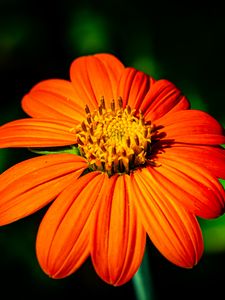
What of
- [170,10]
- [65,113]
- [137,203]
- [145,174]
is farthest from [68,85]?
[170,10]

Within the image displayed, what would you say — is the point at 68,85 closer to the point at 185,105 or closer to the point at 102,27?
the point at 185,105

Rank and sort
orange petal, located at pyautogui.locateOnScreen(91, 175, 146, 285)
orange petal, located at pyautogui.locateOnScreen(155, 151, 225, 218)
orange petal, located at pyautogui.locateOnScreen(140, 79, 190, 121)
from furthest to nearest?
orange petal, located at pyautogui.locateOnScreen(140, 79, 190, 121) → orange petal, located at pyautogui.locateOnScreen(155, 151, 225, 218) → orange petal, located at pyautogui.locateOnScreen(91, 175, 146, 285)

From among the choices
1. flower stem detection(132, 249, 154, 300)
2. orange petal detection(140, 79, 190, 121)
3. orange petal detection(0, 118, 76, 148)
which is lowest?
flower stem detection(132, 249, 154, 300)

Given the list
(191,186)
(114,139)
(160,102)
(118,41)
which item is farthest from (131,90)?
(118,41)

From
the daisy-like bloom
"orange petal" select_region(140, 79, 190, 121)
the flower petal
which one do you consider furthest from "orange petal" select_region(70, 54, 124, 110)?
the flower petal


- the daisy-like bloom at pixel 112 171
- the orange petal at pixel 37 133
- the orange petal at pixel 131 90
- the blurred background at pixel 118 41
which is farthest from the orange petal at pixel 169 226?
the blurred background at pixel 118 41

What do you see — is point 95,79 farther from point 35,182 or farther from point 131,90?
point 35,182

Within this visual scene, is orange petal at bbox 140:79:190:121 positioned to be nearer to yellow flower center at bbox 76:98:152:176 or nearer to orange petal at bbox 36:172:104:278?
yellow flower center at bbox 76:98:152:176
